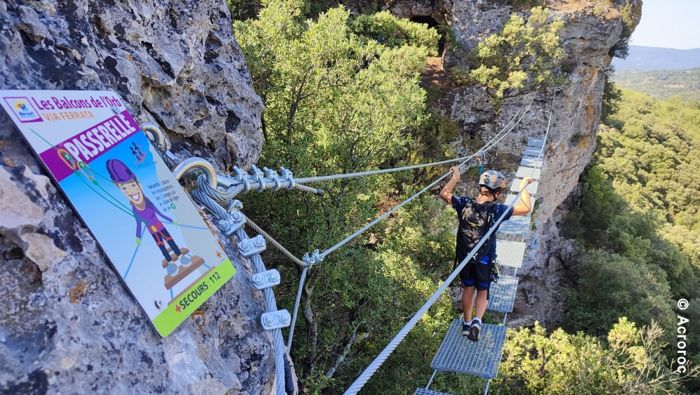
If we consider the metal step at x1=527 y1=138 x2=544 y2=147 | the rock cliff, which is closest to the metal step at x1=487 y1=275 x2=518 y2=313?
the rock cliff

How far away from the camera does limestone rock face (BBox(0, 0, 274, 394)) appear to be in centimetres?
148

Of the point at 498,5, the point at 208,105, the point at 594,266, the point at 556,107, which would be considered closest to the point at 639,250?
the point at 594,266

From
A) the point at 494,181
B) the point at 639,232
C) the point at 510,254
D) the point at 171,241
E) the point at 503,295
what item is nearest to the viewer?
the point at 171,241

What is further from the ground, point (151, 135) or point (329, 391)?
point (151, 135)

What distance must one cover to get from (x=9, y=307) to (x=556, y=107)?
16.0 m

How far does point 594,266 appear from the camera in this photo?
19.1 meters

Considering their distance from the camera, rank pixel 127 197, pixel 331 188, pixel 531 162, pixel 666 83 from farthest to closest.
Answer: pixel 666 83 → pixel 531 162 → pixel 331 188 → pixel 127 197

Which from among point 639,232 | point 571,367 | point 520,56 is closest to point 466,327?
point 571,367

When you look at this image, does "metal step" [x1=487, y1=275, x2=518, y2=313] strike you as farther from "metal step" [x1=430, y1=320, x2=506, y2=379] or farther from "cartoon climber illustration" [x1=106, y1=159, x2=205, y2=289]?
"cartoon climber illustration" [x1=106, y1=159, x2=205, y2=289]

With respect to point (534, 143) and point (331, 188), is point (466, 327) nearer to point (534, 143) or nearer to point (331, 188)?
point (331, 188)

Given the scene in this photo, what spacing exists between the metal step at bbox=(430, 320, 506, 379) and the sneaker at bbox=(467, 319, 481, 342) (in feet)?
0.27

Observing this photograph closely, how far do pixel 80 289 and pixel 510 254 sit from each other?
676cm

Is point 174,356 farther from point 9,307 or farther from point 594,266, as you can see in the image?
point 594,266

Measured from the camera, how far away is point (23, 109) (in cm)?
163
